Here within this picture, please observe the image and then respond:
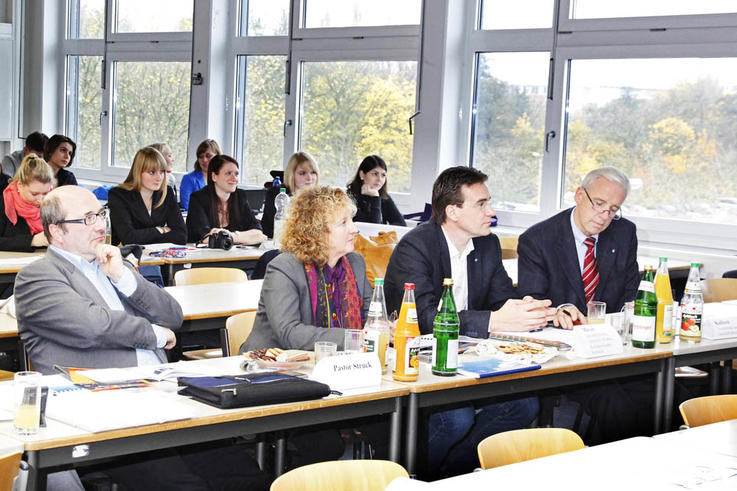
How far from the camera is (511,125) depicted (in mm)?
7895

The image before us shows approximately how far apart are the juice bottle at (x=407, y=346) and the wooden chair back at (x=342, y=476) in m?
0.69

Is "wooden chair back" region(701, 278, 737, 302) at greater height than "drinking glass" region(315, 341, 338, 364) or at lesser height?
lesser

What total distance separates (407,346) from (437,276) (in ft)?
3.59

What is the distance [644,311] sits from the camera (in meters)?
3.66

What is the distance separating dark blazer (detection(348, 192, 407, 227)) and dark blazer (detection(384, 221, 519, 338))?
3460mm

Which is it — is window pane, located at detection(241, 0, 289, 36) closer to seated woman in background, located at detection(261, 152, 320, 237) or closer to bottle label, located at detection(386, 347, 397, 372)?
seated woman in background, located at detection(261, 152, 320, 237)

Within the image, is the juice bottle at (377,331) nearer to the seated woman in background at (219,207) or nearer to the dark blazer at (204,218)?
the seated woman in background at (219,207)

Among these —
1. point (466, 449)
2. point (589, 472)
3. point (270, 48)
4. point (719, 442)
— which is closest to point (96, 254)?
point (466, 449)

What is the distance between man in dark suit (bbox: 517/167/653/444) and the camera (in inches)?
174

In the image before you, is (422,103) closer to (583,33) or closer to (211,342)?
(583,33)

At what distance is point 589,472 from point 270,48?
7.83 m

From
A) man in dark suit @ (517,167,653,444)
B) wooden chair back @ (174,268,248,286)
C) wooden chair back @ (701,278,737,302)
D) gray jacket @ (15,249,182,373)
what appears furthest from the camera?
wooden chair back @ (701,278,737,302)

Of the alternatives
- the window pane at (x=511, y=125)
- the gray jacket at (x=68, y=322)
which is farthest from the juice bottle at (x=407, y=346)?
the window pane at (x=511, y=125)

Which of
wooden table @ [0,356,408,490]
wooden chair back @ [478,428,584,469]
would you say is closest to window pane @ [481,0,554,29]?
wooden table @ [0,356,408,490]
